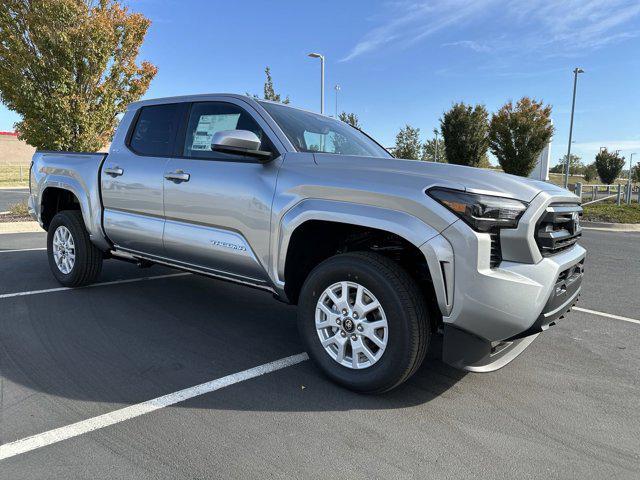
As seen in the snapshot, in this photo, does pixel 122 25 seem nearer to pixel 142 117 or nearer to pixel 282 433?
pixel 142 117

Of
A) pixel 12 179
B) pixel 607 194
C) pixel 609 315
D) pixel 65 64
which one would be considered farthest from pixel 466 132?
pixel 12 179

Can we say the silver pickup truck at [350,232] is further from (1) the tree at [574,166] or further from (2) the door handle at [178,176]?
(1) the tree at [574,166]

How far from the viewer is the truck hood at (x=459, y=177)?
2605 millimetres

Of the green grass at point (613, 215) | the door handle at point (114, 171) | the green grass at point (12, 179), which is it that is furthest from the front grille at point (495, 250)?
the green grass at point (12, 179)

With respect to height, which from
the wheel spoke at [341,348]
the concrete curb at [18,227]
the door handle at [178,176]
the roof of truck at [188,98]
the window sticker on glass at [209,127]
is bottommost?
the concrete curb at [18,227]

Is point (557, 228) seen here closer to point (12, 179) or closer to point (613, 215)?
point (613, 215)

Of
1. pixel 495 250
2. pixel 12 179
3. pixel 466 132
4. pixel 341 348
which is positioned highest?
pixel 466 132

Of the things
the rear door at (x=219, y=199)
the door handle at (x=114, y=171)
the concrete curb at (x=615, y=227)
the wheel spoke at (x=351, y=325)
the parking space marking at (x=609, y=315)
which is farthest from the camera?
the concrete curb at (x=615, y=227)

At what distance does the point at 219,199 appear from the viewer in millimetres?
3551

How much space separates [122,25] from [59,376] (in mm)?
10161

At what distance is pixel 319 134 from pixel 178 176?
3.94 feet

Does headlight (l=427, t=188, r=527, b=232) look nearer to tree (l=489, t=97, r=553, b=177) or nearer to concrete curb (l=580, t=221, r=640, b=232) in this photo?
concrete curb (l=580, t=221, r=640, b=232)

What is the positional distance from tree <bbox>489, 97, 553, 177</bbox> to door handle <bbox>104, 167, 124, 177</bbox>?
A: 19.6 m

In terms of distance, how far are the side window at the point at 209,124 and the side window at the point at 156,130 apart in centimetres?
23
